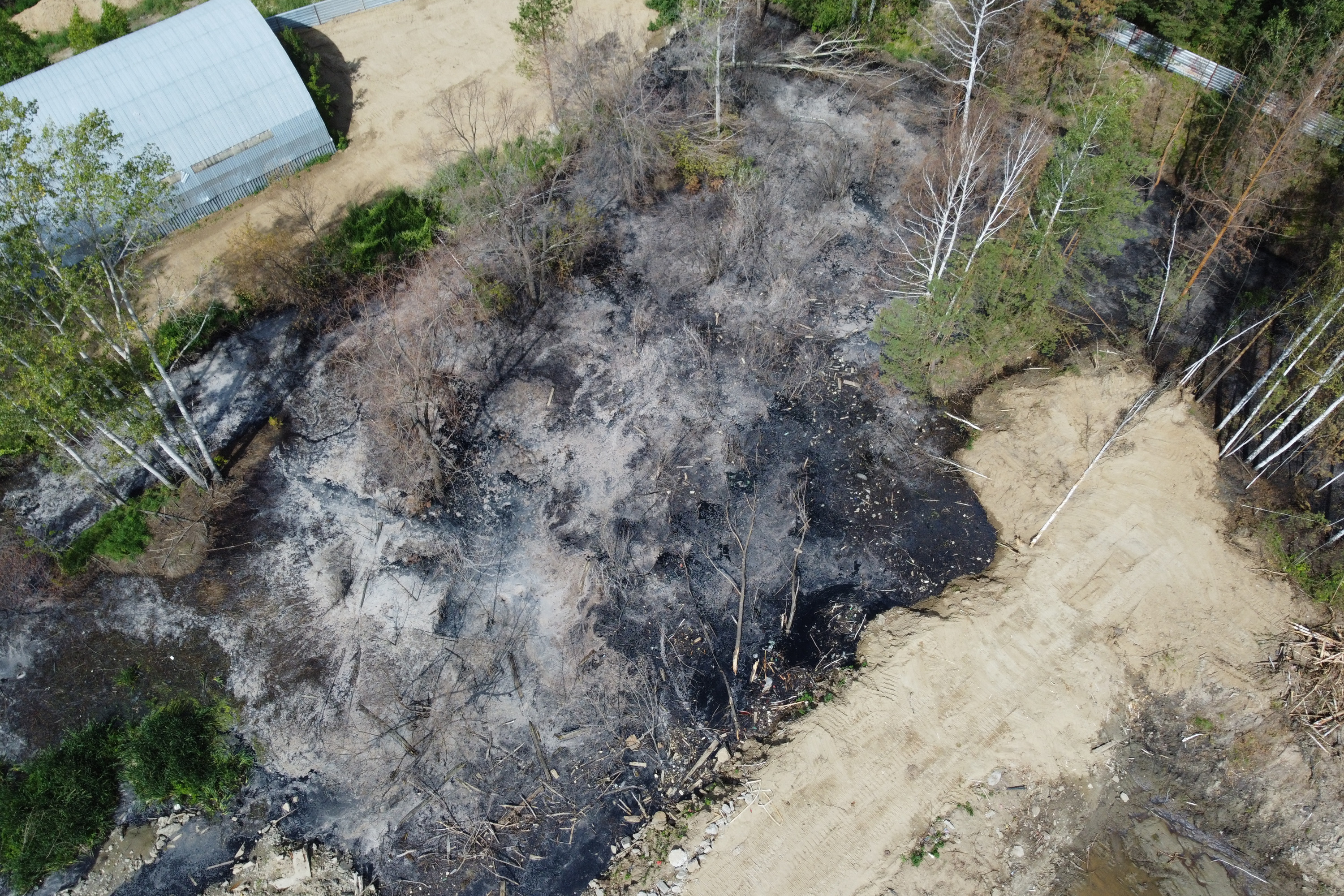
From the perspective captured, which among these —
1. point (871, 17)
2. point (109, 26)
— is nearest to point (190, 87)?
point (109, 26)

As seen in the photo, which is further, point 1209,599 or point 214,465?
point 214,465

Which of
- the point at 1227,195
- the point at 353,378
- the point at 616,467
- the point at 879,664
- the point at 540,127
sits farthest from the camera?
the point at 540,127

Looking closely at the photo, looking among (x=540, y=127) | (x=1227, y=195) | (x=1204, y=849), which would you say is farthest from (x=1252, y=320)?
(x=540, y=127)

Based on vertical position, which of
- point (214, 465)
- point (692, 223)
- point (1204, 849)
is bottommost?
point (1204, 849)

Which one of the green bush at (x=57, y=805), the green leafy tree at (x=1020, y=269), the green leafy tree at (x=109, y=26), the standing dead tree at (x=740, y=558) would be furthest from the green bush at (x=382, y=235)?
the green leafy tree at (x=1020, y=269)

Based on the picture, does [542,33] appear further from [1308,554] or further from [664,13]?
[1308,554]

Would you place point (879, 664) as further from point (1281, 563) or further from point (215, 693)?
point (215, 693)

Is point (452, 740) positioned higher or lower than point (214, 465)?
lower

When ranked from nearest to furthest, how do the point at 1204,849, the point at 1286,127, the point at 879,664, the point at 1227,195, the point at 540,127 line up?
the point at 1204,849
the point at 879,664
the point at 1286,127
the point at 1227,195
the point at 540,127
